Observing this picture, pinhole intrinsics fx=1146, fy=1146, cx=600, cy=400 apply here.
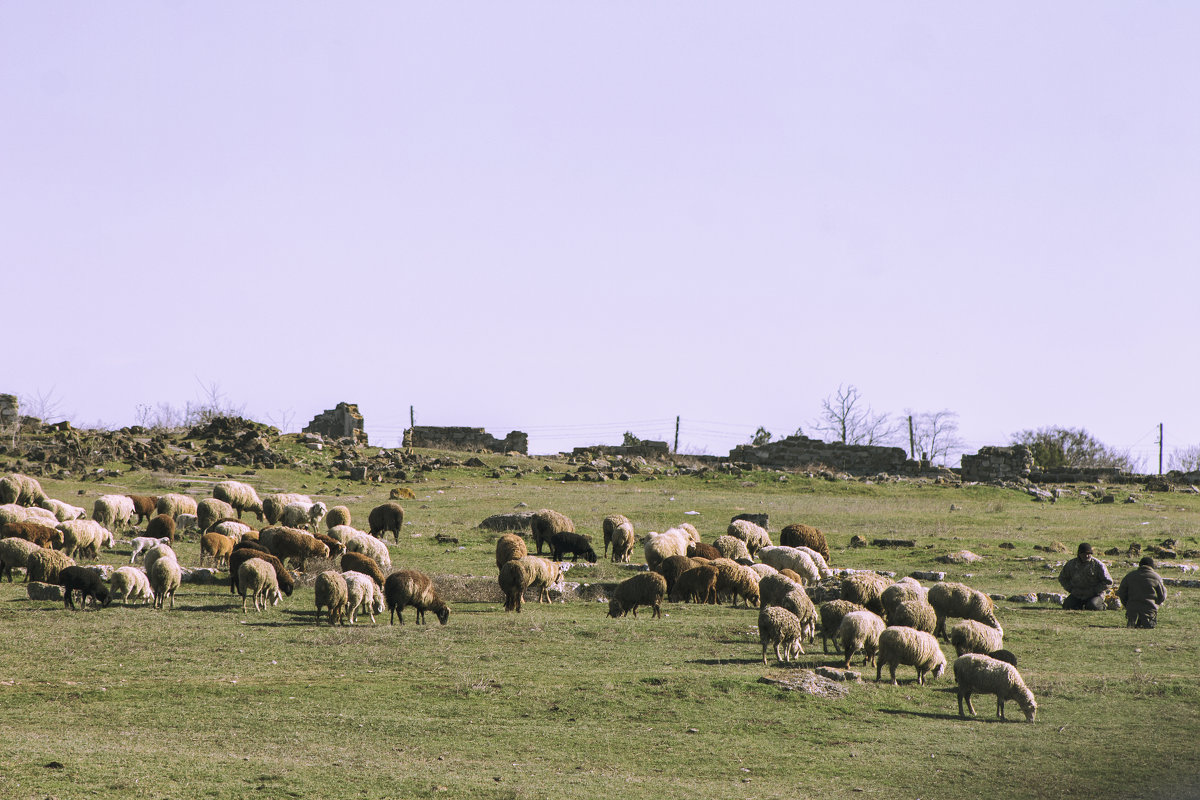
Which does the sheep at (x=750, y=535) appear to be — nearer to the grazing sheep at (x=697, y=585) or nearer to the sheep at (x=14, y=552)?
the grazing sheep at (x=697, y=585)

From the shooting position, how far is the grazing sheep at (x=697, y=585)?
19.8 m

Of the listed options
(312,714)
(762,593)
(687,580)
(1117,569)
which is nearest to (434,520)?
(687,580)

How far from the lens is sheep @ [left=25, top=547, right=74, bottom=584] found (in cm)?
1897

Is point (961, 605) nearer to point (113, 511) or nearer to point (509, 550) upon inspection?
point (509, 550)

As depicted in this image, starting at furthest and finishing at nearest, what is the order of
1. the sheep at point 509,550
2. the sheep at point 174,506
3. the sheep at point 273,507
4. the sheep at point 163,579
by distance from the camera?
1. the sheep at point 273,507
2. the sheep at point 174,506
3. the sheep at point 509,550
4. the sheep at point 163,579

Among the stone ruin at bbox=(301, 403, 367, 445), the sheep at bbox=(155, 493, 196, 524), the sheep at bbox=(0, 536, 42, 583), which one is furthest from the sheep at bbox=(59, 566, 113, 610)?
the stone ruin at bbox=(301, 403, 367, 445)

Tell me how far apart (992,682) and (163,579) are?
39.8 ft

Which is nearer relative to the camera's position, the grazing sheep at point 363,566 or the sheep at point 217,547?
the grazing sheep at point 363,566

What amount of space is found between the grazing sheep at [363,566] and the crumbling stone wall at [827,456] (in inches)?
1428

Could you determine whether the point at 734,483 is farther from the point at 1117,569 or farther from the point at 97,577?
the point at 97,577

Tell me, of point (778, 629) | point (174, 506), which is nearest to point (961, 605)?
point (778, 629)

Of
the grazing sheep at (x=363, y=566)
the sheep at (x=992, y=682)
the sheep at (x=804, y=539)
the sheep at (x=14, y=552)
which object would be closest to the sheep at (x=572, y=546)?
the sheep at (x=804, y=539)

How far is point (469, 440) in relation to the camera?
57.9m

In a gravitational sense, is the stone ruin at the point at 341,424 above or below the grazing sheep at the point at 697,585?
above
